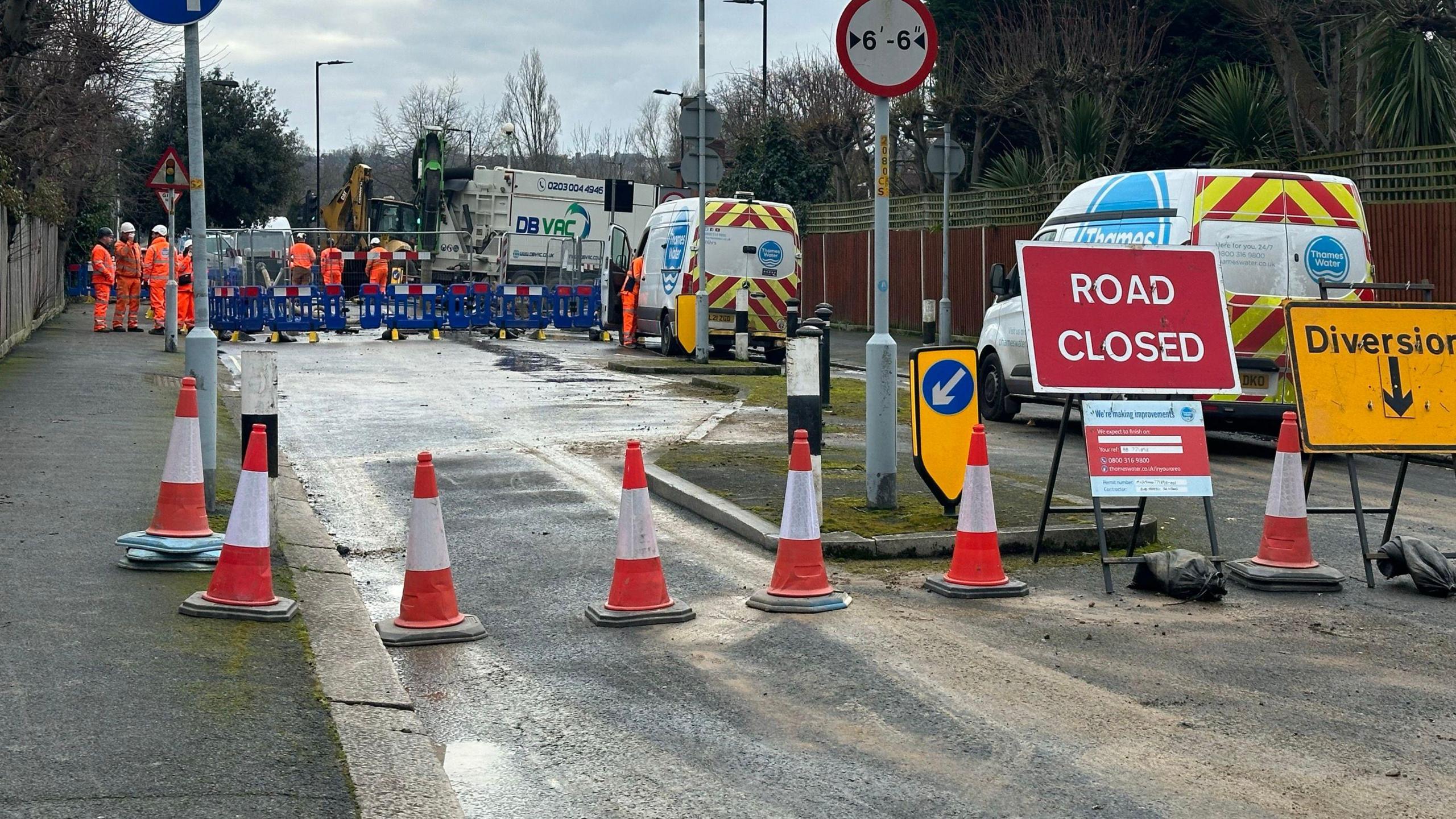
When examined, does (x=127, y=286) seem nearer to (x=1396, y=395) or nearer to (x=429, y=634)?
(x=429, y=634)

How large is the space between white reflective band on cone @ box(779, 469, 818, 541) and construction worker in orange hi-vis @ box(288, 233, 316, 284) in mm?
28344

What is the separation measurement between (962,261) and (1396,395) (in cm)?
2490

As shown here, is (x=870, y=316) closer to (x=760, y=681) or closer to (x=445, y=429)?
(x=445, y=429)

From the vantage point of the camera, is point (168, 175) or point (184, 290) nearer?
point (168, 175)

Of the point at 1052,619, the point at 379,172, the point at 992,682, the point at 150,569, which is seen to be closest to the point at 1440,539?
the point at 1052,619

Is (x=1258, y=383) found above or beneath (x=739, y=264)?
beneath

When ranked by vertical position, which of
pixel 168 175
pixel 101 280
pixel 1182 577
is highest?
pixel 168 175

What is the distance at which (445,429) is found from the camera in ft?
47.8

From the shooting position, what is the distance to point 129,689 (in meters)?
5.24

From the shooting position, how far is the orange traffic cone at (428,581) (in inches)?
261

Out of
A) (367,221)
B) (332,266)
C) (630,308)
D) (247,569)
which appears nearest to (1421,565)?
(247,569)

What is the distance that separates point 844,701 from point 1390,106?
710 inches

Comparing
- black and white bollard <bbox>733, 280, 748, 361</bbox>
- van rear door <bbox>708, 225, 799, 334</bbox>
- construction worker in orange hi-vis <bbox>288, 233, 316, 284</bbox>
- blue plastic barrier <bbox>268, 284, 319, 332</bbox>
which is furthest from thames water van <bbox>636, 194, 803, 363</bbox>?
construction worker in orange hi-vis <bbox>288, 233, 316, 284</bbox>

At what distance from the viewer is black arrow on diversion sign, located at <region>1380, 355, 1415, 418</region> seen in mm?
8375
